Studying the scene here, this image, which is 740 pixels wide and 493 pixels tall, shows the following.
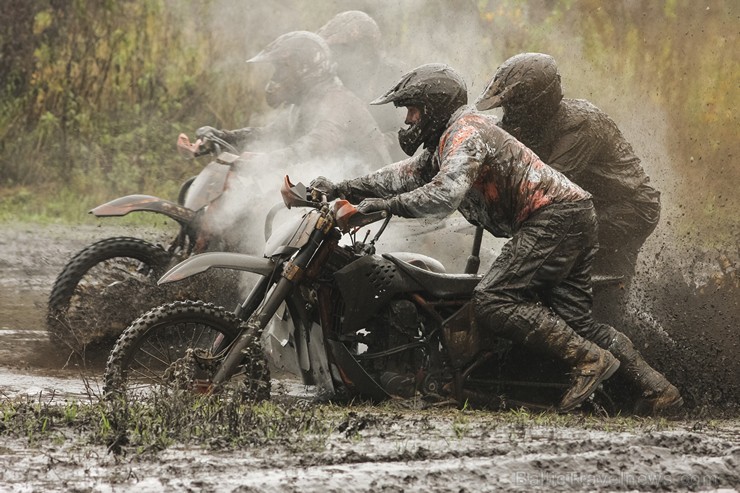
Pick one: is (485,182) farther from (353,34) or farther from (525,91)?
(353,34)

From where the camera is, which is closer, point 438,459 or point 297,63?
point 438,459

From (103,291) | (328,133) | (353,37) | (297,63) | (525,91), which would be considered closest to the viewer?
(525,91)

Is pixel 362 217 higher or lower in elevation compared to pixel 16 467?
higher

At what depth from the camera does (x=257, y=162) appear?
35.2 feet

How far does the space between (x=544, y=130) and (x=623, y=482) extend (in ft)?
10.9

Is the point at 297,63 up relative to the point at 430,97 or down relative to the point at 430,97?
up

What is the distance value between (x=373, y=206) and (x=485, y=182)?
2.41ft

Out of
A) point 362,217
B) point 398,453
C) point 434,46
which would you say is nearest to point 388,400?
point 362,217

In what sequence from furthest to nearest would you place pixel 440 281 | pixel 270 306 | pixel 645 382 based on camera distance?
→ pixel 645 382, pixel 440 281, pixel 270 306

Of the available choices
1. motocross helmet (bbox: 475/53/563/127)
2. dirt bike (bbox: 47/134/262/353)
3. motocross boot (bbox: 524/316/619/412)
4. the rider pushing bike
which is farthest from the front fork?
dirt bike (bbox: 47/134/262/353)

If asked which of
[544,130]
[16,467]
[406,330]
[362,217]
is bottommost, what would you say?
[16,467]

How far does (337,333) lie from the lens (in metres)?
7.66

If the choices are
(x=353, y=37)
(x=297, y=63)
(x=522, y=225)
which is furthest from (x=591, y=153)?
(x=353, y=37)

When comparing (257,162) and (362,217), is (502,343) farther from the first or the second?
(257,162)
